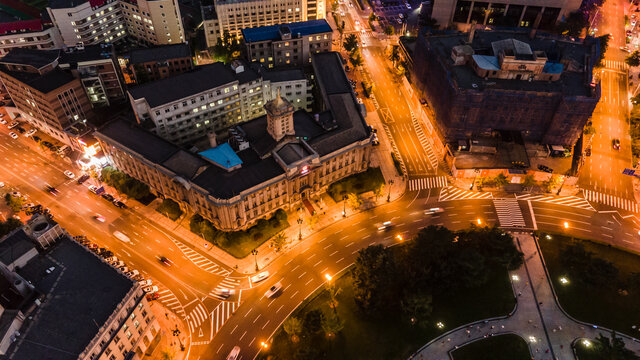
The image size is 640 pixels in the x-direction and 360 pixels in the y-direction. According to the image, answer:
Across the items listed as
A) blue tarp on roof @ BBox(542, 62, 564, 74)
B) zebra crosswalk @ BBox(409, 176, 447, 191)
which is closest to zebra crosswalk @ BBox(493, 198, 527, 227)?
zebra crosswalk @ BBox(409, 176, 447, 191)

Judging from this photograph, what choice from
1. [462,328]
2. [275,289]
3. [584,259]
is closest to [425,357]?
[462,328]

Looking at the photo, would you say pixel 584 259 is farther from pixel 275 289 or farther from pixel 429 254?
pixel 275 289

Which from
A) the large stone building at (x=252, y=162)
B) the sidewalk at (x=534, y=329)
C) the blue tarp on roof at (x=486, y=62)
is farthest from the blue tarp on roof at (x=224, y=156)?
the blue tarp on roof at (x=486, y=62)

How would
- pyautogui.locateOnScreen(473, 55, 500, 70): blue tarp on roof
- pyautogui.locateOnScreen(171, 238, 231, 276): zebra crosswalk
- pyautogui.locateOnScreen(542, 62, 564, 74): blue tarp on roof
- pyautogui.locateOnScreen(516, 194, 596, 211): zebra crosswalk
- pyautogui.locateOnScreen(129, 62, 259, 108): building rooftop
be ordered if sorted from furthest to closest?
1. pyautogui.locateOnScreen(473, 55, 500, 70): blue tarp on roof
2. pyautogui.locateOnScreen(542, 62, 564, 74): blue tarp on roof
3. pyautogui.locateOnScreen(516, 194, 596, 211): zebra crosswalk
4. pyautogui.locateOnScreen(129, 62, 259, 108): building rooftop
5. pyautogui.locateOnScreen(171, 238, 231, 276): zebra crosswalk

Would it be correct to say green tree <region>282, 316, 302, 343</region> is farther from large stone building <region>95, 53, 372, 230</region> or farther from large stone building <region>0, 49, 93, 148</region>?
large stone building <region>0, 49, 93, 148</region>

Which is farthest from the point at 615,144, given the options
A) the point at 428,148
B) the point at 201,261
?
the point at 201,261

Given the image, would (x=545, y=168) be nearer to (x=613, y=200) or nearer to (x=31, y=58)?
(x=613, y=200)
